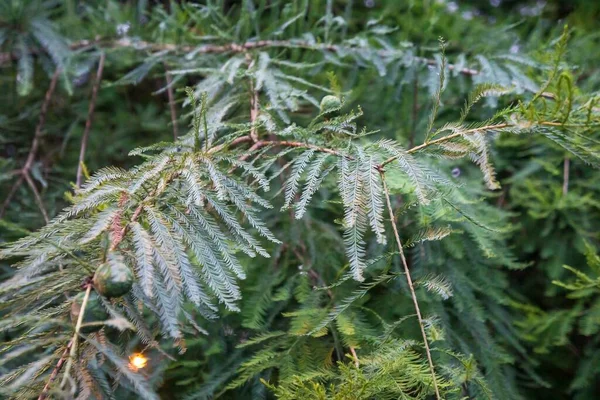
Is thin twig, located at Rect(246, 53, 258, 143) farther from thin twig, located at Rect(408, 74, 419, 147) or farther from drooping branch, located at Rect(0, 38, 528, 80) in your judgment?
thin twig, located at Rect(408, 74, 419, 147)

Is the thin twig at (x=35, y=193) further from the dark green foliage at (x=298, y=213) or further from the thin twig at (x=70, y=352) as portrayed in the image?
the thin twig at (x=70, y=352)

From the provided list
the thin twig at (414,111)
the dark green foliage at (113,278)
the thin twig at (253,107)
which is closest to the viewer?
the dark green foliage at (113,278)

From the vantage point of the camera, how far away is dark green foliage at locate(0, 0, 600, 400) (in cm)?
74

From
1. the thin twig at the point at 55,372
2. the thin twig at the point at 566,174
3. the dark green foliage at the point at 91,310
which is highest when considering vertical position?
the dark green foliage at the point at 91,310

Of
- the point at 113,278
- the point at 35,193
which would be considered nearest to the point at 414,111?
the point at 113,278

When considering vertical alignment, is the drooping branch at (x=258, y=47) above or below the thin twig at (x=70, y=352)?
above

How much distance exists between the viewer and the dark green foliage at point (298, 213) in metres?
0.74

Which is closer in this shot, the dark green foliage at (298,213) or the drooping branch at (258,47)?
the dark green foliage at (298,213)

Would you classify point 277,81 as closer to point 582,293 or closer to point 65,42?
point 65,42

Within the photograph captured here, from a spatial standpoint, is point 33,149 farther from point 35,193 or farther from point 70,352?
point 70,352

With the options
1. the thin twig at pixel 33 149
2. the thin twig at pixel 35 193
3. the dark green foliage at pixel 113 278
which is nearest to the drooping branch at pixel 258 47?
the thin twig at pixel 33 149

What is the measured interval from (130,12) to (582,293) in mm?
1589

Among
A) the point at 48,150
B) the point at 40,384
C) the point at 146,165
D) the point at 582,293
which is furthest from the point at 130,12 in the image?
the point at 582,293

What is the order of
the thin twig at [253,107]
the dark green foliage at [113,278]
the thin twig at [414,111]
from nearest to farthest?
the dark green foliage at [113,278] < the thin twig at [253,107] < the thin twig at [414,111]
